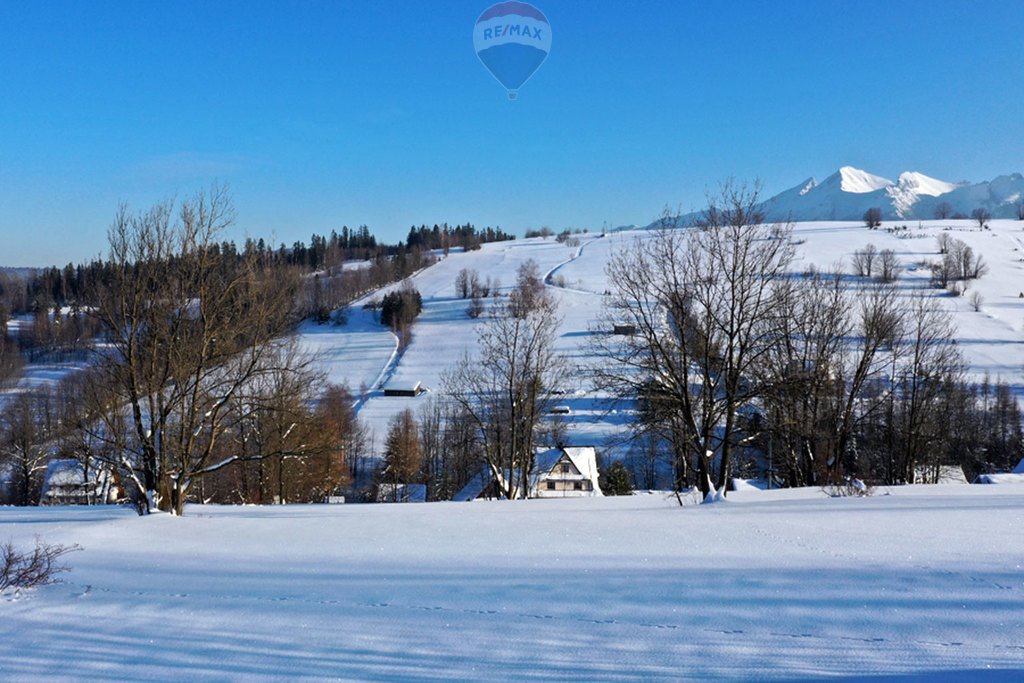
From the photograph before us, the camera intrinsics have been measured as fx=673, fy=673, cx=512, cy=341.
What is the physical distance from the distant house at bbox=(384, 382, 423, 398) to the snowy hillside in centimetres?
61

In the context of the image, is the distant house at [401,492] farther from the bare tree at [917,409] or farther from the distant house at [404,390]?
the bare tree at [917,409]

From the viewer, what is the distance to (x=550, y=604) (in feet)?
16.1

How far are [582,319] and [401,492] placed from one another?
30.1 m

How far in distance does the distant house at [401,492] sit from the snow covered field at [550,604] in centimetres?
3414

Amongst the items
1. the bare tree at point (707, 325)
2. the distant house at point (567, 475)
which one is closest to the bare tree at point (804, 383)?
the bare tree at point (707, 325)

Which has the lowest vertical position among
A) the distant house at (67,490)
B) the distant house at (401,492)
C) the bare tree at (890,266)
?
the distant house at (401,492)

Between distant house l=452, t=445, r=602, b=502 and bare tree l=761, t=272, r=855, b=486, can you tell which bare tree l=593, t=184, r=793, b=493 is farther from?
distant house l=452, t=445, r=602, b=502

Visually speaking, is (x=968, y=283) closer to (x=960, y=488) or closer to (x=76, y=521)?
(x=960, y=488)

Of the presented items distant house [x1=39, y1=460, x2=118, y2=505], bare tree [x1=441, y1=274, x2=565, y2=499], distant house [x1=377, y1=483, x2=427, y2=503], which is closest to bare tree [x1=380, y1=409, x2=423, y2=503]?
distant house [x1=377, y1=483, x2=427, y2=503]

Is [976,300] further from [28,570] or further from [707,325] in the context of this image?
[28,570]

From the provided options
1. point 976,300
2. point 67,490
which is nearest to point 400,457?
point 67,490

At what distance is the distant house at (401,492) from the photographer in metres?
41.4

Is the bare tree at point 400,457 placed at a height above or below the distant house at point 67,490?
below

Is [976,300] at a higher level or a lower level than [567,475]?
higher
